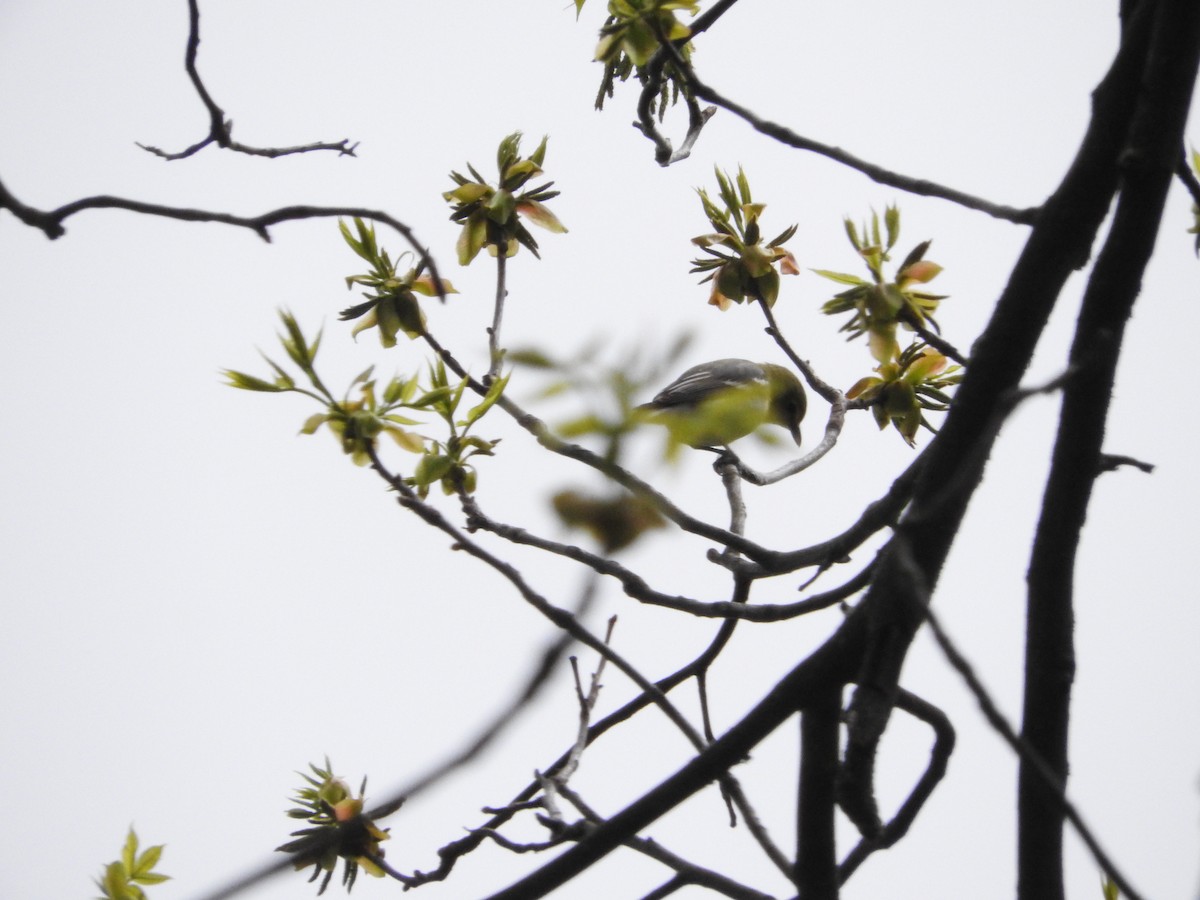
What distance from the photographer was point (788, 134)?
72.2 inches

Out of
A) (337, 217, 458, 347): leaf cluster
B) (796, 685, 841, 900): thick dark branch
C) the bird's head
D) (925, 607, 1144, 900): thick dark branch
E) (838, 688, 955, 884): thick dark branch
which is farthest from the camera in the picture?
the bird's head

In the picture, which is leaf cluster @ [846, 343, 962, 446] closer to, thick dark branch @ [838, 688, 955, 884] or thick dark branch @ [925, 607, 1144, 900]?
thick dark branch @ [838, 688, 955, 884]

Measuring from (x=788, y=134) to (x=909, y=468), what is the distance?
712mm

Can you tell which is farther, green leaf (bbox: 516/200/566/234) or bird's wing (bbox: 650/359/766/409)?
bird's wing (bbox: 650/359/766/409)

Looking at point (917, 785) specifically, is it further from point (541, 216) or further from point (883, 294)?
point (541, 216)

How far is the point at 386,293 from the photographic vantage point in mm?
2656

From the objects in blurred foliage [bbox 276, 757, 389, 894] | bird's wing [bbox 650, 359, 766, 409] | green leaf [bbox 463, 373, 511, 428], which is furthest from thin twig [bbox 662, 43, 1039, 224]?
bird's wing [bbox 650, 359, 766, 409]

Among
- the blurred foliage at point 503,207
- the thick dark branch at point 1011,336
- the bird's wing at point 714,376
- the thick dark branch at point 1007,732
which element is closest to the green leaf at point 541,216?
the blurred foliage at point 503,207

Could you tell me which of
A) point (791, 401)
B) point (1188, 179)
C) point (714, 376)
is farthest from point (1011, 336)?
point (714, 376)

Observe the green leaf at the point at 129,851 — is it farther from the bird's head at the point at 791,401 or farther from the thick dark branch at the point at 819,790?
the bird's head at the point at 791,401

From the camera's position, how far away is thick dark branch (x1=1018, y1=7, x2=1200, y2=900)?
152cm

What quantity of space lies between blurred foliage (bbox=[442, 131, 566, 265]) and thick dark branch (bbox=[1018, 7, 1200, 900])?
1473 millimetres

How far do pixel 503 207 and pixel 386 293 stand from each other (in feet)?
1.25

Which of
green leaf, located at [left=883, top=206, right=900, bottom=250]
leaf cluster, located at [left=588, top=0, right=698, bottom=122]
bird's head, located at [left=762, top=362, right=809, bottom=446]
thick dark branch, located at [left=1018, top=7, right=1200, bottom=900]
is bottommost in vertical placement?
thick dark branch, located at [left=1018, top=7, right=1200, bottom=900]
